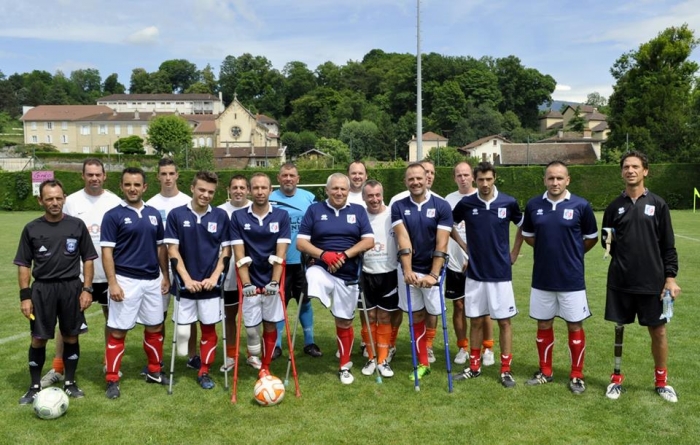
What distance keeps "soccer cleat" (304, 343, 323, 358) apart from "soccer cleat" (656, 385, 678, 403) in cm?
341

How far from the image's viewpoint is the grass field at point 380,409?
4363 mm

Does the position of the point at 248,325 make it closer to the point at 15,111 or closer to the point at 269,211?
the point at 269,211

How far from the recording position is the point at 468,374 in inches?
224

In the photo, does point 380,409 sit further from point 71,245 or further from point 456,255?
point 71,245

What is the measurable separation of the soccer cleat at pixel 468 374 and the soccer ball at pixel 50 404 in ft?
11.6

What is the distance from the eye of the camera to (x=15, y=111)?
→ 121688mm

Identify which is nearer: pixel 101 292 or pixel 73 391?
pixel 73 391

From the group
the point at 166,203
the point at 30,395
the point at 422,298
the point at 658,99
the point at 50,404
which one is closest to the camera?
the point at 50,404

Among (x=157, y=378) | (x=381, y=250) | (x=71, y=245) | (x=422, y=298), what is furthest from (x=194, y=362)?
(x=422, y=298)

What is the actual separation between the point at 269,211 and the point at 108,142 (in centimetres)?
9236

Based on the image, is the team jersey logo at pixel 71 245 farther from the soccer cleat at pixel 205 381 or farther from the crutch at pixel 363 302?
the crutch at pixel 363 302

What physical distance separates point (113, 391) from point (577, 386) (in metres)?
4.25

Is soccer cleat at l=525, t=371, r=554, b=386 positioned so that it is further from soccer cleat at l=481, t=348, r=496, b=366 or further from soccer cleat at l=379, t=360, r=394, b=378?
soccer cleat at l=379, t=360, r=394, b=378

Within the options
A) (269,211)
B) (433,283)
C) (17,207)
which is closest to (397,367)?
(433,283)
